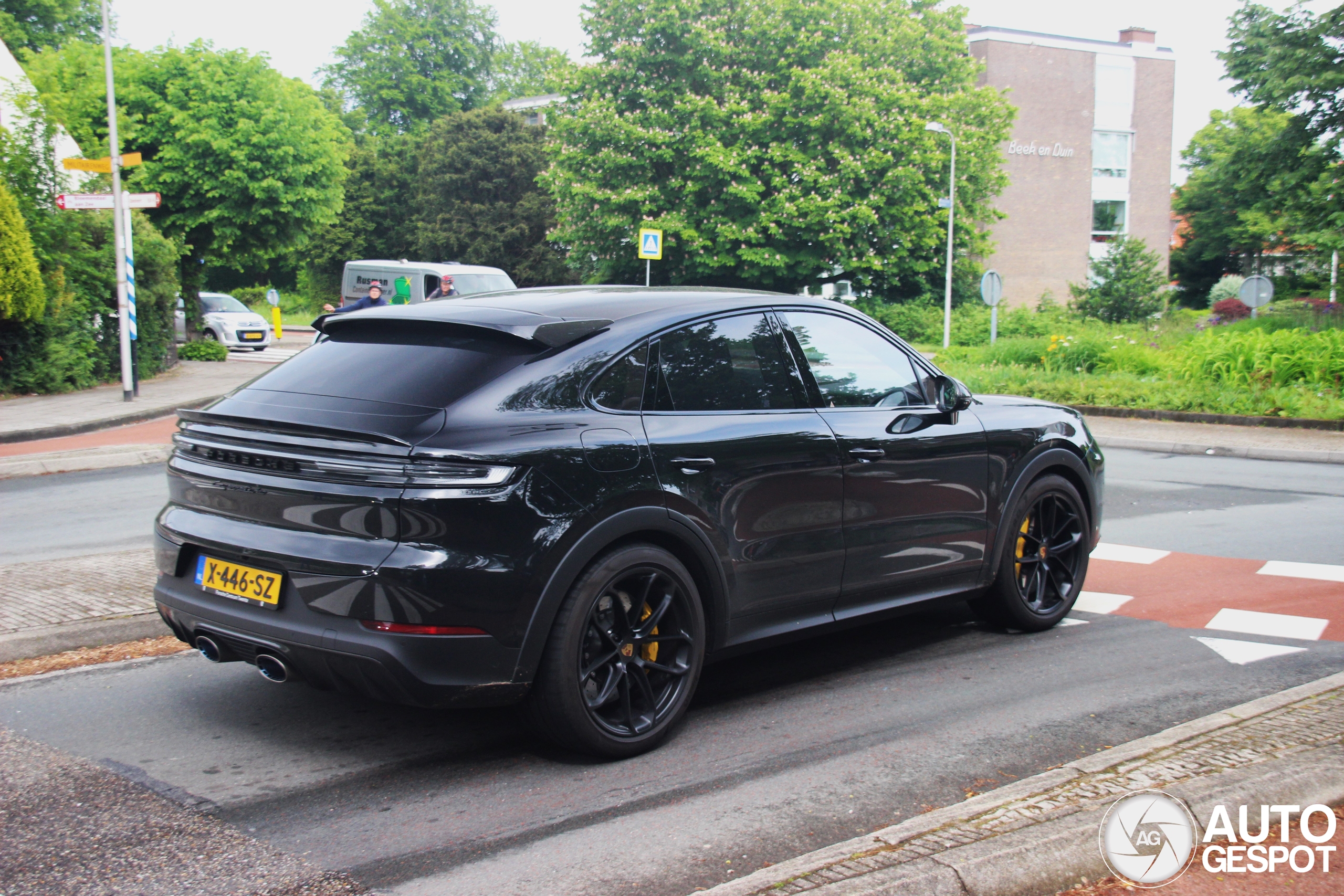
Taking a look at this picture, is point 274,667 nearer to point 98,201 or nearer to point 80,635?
point 80,635

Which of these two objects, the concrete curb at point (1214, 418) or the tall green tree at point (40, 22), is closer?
the concrete curb at point (1214, 418)

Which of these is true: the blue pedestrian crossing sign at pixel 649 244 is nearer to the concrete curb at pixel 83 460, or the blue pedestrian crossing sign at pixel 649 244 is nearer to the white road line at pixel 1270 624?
the concrete curb at pixel 83 460

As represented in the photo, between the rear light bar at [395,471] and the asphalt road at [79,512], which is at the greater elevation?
the rear light bar at [395,471]

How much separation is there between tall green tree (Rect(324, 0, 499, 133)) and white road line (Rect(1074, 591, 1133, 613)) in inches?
2813

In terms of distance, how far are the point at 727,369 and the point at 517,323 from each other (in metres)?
0.91

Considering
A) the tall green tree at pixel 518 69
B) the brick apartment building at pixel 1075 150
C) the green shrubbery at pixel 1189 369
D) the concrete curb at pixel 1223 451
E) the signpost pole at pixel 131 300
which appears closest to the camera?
the concrete curb at pixel 1223 451

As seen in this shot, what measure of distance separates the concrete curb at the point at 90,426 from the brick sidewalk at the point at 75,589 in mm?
6703

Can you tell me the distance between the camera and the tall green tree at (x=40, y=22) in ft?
159

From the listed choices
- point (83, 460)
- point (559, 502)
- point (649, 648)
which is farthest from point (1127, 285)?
point (559, 502)

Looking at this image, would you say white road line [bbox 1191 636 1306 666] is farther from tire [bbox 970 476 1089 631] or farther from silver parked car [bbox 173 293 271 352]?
silver parked car [bbox 173 293 271 352]

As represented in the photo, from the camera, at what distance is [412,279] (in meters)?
33.2

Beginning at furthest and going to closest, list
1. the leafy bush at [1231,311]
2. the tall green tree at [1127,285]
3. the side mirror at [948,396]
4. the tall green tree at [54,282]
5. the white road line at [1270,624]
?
the tall green tree at [1127,285] → the leafy bush at [1231,311] → the tall green tree at [54,282] → the white road line at [1270,624] → the side mirror at [948,396]

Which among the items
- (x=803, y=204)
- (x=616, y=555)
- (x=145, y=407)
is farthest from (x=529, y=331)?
(x=803, y=204)

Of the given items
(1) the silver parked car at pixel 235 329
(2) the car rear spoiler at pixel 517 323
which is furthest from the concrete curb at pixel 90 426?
(1) the silver parked car at pixel 235 329
